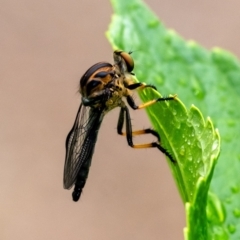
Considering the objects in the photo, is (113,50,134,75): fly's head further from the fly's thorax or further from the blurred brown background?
the blurred brown background

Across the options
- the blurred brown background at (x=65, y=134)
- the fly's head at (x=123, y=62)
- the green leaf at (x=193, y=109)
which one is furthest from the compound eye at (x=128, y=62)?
the blurred brown background at (x=65, y=134)

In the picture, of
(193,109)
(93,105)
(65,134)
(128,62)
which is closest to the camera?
(193,109)

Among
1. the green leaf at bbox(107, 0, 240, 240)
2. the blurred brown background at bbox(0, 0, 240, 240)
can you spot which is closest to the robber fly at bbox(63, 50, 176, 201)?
the green leaf at bbox(107, 0, 240, 240)

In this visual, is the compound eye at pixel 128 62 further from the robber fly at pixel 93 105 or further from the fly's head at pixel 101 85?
the fly's head at pixel 101 85

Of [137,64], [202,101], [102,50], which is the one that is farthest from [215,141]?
[102,50]

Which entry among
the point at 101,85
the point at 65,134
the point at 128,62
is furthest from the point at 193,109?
the point at 65,134

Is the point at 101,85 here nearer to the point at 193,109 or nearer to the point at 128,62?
the point at 128,62
